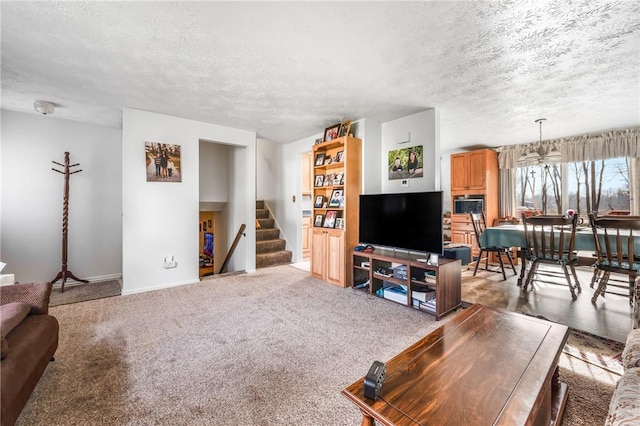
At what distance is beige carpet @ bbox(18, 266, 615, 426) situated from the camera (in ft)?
4.91

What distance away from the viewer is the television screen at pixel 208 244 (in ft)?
22.8

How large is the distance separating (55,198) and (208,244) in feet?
11.3

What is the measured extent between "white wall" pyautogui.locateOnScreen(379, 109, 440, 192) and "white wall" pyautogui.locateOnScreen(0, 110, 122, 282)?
11.6 ft

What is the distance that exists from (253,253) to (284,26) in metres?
3.59

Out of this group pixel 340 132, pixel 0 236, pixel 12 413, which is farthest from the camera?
pixel 340 132

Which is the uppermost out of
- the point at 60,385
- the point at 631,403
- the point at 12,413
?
the point at 631,403

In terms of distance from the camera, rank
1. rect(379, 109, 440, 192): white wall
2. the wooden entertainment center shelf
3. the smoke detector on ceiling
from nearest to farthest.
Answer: the wooden entertainment center shelf, the smoke detector on ceiling, rect(379, 109, 440, 192): white wall

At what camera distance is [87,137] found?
4.15m

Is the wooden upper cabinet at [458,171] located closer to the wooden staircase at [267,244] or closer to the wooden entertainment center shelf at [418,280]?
the wooden entertainment center shelf at [418,280]

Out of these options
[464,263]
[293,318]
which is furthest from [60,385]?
[464,263]

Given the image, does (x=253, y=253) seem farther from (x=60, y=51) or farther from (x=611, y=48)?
(x=611, y=48)

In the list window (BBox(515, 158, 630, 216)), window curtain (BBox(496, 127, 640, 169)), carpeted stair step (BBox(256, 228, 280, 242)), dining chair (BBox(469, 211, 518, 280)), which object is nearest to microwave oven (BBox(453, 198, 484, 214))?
dining chair (BBox(469, 211, 518, 280))

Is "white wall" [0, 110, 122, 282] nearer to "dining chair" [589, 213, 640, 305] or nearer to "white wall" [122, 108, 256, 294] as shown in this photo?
"white wall" [122, 108, 256, 294]

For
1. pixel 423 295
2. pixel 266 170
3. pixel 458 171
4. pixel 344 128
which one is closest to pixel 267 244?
pixel 266 170
